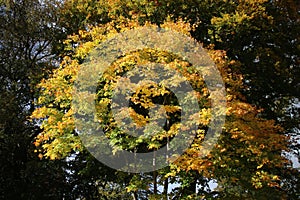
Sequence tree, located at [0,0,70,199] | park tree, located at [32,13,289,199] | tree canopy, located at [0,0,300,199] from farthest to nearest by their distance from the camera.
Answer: tree, located at [0,0,70,199], tree canopy, located at [0,0,300,199], park tree, located at [32,13,289,199]

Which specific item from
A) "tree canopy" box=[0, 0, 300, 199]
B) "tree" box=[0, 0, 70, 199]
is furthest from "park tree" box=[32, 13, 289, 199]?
"tree" box=[0, 0, 70, 199]

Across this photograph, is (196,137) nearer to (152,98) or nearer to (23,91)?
(152,98)

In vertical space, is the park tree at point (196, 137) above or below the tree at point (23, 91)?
below

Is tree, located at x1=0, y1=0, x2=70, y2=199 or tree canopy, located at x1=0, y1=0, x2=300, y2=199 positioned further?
tree, located at x1=0, y1=0, x2=70, y2=199

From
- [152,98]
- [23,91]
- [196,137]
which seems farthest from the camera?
[23,91]

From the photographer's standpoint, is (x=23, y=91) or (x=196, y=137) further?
(x=23, y=91)

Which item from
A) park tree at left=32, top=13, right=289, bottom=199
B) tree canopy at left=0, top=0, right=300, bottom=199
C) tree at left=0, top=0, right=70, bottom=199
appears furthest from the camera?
tree at left=0, top=0, right=70, bottom=199

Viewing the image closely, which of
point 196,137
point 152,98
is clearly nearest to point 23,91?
point 152,98

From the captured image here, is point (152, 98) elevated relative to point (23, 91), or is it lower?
lower

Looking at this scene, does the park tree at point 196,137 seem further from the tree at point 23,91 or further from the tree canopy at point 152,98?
the tree at point 23,91

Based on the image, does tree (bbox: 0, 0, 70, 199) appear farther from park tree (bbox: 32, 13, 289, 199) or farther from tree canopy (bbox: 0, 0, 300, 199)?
park tree (bbox: 32, 13, 289, 199)

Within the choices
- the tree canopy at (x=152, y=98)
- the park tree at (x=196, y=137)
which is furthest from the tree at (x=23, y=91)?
the park tree at (x=196, y=137)

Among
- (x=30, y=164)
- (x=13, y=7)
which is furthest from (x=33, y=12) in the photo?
(x=30, y=164)

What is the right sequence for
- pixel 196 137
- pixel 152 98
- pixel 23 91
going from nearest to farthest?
1. pixel 196 137
2. pixel 152 98
3. pixel 23 91
